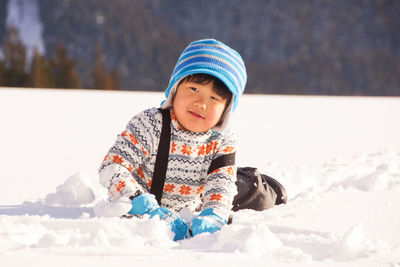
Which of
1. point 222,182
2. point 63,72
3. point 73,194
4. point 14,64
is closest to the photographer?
point 222,182

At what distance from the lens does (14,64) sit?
4231 centimetres

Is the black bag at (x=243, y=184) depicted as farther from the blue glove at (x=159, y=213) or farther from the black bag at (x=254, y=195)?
the blue glove at (x=159, y=213)

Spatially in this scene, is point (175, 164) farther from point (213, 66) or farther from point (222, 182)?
→ point (213, 66)

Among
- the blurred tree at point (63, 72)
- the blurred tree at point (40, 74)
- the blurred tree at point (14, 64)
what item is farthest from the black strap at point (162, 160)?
the blurred tree at point (63, 72)

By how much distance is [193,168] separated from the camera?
1920 mm

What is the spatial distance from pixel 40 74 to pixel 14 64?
3.59 meters

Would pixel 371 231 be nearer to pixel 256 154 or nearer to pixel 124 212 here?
pixel 124 212

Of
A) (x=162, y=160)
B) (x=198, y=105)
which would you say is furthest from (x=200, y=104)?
(x=162, y=160)

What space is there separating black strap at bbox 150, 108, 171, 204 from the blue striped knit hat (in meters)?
0.10

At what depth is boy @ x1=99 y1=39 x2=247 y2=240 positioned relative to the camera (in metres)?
1.76

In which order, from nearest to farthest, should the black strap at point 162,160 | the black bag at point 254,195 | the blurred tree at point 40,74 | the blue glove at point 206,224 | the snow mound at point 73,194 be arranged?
the blue glove at point 206,224
the black strap at point 162,160
the snow mound at point 73,194
the black bag at point 254,195
the blurred tree at point 40,74

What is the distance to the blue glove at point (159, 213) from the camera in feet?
5.09

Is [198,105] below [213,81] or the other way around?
below

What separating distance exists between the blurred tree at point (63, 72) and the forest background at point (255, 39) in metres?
7.62
